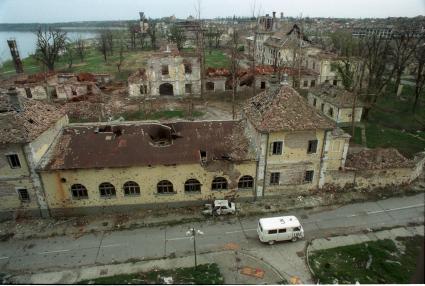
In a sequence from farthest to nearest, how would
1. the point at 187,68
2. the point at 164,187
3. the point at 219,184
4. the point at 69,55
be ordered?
the point at 69,55, the point at 187,68, the point at 219,184, the point at 164,187

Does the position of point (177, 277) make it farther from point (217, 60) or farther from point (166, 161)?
point (217, 60)

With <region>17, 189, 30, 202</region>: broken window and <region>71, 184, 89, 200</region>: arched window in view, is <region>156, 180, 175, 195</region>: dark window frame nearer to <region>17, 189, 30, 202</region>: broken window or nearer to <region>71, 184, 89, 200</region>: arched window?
<region>71, 184, 89, 200</region>: arched window

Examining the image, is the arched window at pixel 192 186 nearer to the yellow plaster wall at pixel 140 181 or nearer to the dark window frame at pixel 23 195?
the yellow plaster wall at pixel 140 181

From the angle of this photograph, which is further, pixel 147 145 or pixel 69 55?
pixel 69 55

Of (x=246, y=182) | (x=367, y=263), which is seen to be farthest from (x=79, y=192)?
(x=367, y=263)

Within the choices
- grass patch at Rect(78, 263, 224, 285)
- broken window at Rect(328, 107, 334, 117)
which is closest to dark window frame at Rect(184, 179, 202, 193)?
grass patch at Rect(78, 263, 224, 285)

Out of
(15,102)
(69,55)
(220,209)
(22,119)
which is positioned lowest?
(220,209)

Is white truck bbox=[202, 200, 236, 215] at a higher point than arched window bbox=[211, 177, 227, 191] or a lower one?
lower

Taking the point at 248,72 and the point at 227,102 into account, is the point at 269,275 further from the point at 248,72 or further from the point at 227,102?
the point at 248,72
